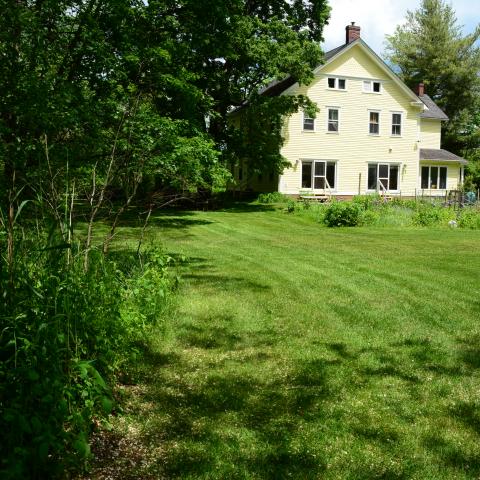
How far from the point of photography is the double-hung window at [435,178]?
3612 cm

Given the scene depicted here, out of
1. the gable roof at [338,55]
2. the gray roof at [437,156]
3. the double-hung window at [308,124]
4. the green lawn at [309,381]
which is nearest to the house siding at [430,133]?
the gray roof at [437,156]

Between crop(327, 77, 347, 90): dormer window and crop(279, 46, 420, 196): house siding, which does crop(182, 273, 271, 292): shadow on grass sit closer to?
crop(279, 46, 420, 196): house siding

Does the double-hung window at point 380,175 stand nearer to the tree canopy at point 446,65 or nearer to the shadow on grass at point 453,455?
the tree canopy at point 446,65

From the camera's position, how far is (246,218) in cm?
2078

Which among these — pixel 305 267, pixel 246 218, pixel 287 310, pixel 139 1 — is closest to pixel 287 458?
pixel 287 310

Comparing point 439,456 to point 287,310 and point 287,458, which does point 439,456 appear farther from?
point 287,310

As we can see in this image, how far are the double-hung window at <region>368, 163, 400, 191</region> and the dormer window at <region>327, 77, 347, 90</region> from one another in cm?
487

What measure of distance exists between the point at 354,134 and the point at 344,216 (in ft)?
49.7

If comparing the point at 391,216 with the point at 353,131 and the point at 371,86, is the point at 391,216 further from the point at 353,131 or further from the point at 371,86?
the point at 371,86

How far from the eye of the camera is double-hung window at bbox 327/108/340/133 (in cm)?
3103

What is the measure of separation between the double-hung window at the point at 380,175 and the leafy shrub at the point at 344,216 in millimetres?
14692

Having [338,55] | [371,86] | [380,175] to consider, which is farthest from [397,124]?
[338,55]

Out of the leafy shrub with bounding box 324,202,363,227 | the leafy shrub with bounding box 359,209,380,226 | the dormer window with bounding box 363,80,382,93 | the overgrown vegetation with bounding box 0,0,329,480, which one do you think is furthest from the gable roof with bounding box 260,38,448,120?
the leafy shrub with bounding box 324,202,363,227

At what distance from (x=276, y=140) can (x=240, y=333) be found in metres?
21.7
